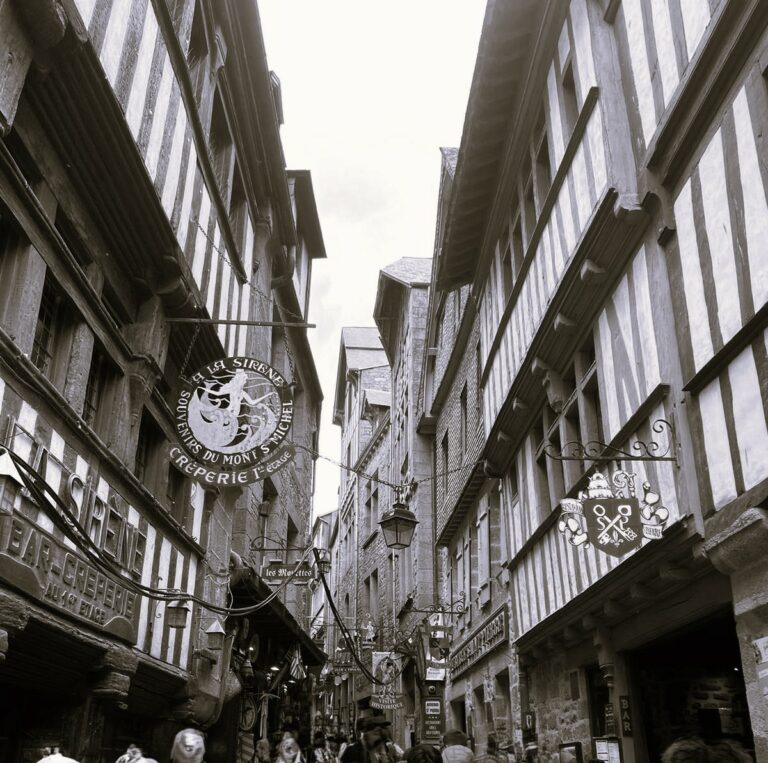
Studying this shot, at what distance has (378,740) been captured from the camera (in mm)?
6625

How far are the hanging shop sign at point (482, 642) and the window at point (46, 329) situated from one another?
21.9ft

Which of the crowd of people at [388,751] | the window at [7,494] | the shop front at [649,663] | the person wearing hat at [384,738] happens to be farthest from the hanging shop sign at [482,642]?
the window at [7,494]

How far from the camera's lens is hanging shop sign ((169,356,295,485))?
21.8ft

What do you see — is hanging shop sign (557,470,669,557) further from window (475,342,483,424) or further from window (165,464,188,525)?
window (475,342,483,424)

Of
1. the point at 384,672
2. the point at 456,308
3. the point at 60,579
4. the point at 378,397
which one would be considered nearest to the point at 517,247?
the point at 456,308

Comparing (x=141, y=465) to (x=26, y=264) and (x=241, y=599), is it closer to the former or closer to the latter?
(x=26, y=264)

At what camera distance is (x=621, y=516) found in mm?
5523

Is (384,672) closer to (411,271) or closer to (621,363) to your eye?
(411,271)

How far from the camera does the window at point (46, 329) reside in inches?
250

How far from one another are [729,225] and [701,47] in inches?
46.4

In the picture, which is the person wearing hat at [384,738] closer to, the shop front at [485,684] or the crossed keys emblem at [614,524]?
the crossed keys emblem at [614,524]

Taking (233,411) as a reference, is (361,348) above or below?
above

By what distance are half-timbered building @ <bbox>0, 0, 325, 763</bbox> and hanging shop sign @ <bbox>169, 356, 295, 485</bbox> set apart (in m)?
0.76

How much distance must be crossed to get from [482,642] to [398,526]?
8.00 ft
